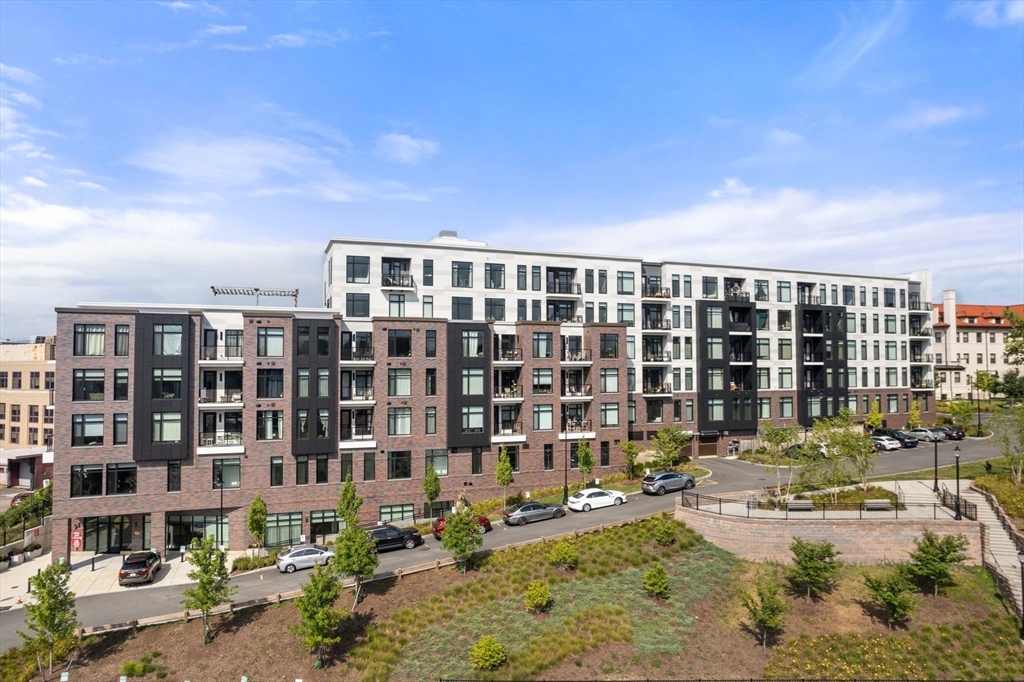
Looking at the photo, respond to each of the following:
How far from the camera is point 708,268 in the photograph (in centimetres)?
5819

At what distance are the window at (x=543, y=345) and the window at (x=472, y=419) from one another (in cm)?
659

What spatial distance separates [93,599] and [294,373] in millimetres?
16461

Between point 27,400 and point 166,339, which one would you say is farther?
point 27,400

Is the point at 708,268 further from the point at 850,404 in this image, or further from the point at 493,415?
the point at 493,415

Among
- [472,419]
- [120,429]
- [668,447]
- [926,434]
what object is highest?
[120,429]

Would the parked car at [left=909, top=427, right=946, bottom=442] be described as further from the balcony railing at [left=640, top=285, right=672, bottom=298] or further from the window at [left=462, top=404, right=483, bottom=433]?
the window at [left=462, top=404, right=483, bottom=433]

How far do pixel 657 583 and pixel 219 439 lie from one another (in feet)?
96.9

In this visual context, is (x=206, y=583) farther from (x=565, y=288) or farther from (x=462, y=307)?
(x=565, y=288)

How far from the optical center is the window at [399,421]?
42.4 metres

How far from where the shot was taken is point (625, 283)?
177 feet

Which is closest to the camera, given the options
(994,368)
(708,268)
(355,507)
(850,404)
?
(355,507)

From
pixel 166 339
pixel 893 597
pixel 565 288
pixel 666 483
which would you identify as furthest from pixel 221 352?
pixel 893 597

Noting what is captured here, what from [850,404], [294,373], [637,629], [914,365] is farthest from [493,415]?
[914,365]

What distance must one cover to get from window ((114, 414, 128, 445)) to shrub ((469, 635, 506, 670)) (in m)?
28.3
